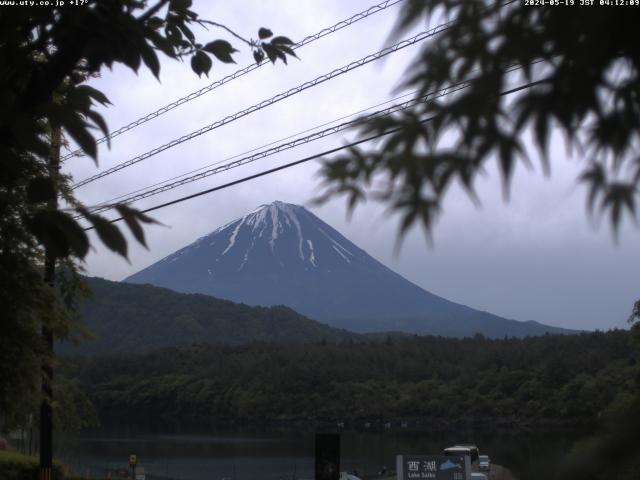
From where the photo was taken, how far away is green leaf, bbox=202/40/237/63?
4148 millimetres

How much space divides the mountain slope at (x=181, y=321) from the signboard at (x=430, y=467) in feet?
295

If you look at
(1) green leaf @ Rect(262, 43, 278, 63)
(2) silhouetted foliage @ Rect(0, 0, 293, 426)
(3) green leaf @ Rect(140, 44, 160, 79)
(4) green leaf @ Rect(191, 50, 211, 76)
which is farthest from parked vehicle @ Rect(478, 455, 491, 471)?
(3) green leaf @ Rect(140, 44, 160, 79)

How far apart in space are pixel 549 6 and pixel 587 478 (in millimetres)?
1061

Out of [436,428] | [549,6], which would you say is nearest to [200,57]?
[549,6]

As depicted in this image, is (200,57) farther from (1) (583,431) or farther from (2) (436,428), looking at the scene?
(2) (436,428)

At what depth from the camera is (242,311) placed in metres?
145

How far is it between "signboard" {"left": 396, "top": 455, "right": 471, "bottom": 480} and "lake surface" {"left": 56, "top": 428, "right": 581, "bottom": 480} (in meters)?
8.49

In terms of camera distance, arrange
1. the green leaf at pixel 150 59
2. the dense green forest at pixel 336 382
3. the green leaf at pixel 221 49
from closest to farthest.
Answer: the green leaf at pixel 150 59
the green leaf at pixel 221 49
the dense green forest at pixel 336 382

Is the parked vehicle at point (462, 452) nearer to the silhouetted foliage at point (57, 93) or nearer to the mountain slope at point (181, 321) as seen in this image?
the silhouetted foliage at point (57, 93)

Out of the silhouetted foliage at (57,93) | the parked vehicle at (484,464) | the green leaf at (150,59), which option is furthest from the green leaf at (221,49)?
the parked vehicle at (484,464)

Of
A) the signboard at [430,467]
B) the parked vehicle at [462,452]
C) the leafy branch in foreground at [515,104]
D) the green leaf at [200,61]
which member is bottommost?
the parked vehicle at [462,452]

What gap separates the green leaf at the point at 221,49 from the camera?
4.15m

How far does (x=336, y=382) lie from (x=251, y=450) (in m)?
26.5

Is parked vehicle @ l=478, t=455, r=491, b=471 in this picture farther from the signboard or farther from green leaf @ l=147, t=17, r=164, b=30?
green leaf @ l=147, t=17, r=164, b=30
